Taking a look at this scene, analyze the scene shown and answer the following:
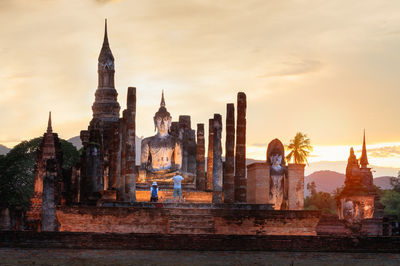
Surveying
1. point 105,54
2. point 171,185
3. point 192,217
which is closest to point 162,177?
point 171,185

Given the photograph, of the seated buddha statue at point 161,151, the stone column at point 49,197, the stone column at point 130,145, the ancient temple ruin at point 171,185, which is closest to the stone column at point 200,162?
the ancient temple ruin at point 171,185

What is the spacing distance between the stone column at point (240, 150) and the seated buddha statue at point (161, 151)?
5162 millimetres

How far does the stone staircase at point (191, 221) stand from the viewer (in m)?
20.7

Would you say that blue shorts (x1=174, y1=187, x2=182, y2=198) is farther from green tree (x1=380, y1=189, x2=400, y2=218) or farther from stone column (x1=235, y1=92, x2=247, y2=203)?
green tree (x1=380, y1=189, x2=400, y2=218)

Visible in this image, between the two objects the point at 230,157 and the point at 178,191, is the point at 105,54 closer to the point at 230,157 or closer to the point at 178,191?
the point at 230,157

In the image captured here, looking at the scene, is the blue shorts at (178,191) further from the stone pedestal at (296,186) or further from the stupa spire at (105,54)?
the stupa spire at (105,54)

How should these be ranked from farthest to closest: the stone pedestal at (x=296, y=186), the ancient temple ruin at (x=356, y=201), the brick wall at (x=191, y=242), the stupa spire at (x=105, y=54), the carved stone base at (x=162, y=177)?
the stupa spire at (x=105, y=54) → the carved stone base at (x=162, y=177) → the ancient temple ruin at (x=356, y=201) → the stone pedestal at (x=296, y=186) → the brick wall at (x=191, y=242)

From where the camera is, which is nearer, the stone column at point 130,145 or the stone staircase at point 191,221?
the stone staircase at point 191,221

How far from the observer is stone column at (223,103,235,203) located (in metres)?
26.9

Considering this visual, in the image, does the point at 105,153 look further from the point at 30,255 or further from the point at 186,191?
the point at 30,255

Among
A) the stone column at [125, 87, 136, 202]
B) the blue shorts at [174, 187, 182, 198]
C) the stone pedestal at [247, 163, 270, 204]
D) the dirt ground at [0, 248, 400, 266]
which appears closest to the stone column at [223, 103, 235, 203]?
the stone pedestal at [247, 163, 270, 204]

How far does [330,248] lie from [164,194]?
12062 mm

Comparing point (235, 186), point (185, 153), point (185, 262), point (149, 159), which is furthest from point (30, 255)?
point (185, 153)

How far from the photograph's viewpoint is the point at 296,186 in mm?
28047
